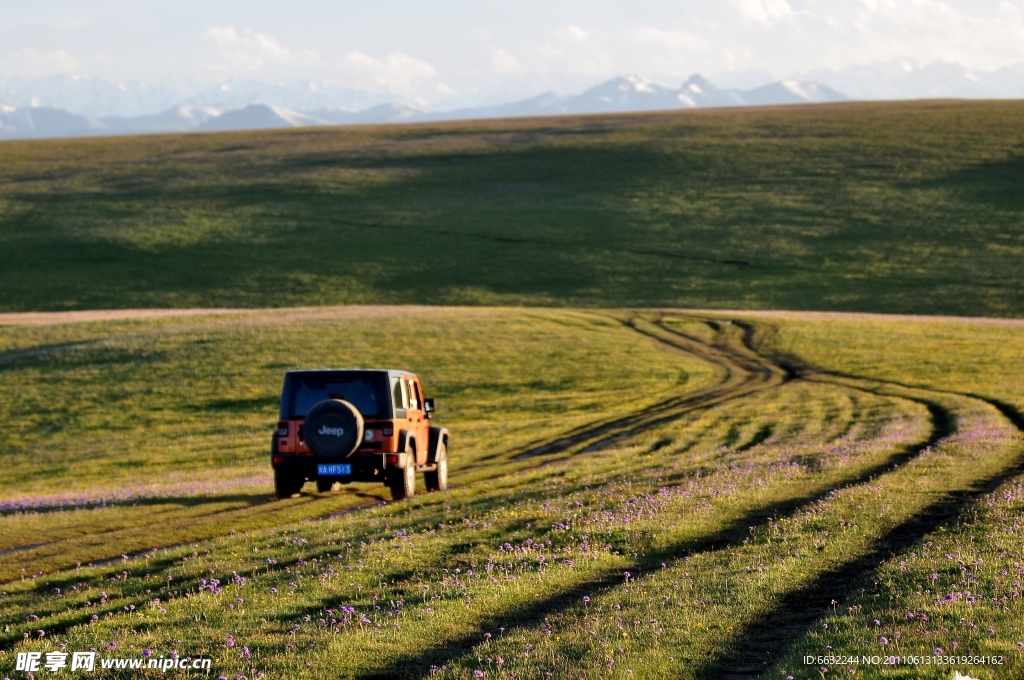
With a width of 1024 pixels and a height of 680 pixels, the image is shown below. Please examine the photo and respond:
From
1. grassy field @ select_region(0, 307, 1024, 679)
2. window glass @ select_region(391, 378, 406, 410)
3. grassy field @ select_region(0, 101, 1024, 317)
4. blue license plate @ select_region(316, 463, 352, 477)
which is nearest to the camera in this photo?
grassy field @ select_region(0, 307, 1024, 679)

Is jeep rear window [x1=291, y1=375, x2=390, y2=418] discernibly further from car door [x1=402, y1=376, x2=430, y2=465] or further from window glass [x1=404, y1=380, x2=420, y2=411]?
window glass [x1=404, y1=380, x2=420, y2=411]

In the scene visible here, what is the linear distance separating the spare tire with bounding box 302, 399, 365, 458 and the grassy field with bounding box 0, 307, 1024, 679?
141 centimetres

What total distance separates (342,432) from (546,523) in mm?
5943

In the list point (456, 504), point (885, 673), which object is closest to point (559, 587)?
point (885, 673)

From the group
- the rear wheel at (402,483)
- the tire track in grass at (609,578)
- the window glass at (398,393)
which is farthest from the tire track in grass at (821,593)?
the window glass at (398,393)

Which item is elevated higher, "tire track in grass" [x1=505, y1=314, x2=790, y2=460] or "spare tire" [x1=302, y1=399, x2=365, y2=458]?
"spare tire" [x1=302, y1=399, x2=365, y2=458]

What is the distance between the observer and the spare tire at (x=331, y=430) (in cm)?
2216

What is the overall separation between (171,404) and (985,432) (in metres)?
29.3

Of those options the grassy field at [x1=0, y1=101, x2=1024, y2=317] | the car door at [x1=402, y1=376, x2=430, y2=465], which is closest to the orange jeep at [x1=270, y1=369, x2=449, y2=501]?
the car door at [x1=402, y1=376, x2=430, y2=465]

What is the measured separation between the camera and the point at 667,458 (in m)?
28.0

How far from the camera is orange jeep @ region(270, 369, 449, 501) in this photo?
875 inches

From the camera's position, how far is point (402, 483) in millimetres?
23219

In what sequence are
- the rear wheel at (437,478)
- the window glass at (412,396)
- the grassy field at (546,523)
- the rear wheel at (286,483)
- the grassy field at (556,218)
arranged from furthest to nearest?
the grassy field at (556,218) → the rear wheel at (437,478) → the window glass at (412,396) → the rear wheel at (286,483) → the grassy field at (546,523)

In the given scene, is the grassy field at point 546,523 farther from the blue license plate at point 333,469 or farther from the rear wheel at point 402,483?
the rear wheel at point 402,483
